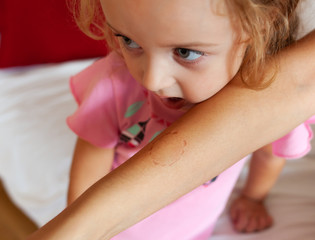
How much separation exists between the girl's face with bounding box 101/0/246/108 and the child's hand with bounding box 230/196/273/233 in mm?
401

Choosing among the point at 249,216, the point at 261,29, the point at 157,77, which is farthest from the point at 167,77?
the point at 249,216

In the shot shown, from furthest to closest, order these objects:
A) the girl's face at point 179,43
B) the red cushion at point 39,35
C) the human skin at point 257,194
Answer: the red cushion at point 39,35 → the human skin at point 257,194 → the girl's face at point 179,43

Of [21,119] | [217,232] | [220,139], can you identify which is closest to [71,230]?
[220,139]

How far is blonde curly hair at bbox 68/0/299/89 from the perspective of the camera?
0.47m

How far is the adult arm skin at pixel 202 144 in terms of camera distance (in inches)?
19.2

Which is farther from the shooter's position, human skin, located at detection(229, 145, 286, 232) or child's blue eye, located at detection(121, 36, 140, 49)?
human skin, located at detection(229, 145, 286, 232)

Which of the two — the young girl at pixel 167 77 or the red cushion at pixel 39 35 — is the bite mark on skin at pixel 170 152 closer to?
the young girl at pixel 167 77

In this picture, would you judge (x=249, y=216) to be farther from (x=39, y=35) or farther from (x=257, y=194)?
(x=39, y=35)

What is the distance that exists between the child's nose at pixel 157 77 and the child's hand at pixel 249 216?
1.46 feet

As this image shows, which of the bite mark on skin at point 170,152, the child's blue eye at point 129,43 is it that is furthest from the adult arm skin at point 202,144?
the child's blue eye at point 129,43

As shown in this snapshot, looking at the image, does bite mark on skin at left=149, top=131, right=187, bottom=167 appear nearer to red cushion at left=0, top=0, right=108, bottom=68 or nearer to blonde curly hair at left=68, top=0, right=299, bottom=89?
blonde curly hair at left=68, top=0, right=299, bottom=89

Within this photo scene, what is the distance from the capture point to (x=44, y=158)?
1.02m

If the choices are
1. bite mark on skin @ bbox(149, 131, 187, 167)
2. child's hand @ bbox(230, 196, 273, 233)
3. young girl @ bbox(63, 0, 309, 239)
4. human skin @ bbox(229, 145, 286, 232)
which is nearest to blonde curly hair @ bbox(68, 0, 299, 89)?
young girl @ bbox(63, 0, 309, 239)

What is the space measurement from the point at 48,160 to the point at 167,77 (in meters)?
0.58
